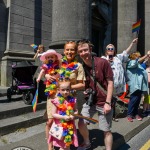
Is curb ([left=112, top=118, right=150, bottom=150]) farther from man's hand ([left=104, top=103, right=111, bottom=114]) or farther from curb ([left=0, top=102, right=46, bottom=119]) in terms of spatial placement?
curb ([left=0, top=102, right=46, bottom=119])

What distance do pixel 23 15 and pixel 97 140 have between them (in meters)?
7.57

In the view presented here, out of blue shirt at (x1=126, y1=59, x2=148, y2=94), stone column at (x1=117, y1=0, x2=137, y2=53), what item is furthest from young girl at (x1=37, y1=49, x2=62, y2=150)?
stone column at (x1=117, y1=0, x2=137, y2=53)

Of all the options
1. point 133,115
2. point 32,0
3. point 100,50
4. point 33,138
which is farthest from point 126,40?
point 33,138

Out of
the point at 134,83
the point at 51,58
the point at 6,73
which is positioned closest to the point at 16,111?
the point at 51,58

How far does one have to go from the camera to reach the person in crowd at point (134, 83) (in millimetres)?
6449

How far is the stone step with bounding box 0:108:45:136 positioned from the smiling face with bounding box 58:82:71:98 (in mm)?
2014

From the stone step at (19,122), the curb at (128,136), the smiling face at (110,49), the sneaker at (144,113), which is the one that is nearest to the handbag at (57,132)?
the curb at (128,136)

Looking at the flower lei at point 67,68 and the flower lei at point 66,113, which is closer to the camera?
the flower lei at point 66,113

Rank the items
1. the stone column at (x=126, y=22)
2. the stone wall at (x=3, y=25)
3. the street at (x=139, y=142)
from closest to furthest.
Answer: the street at (x=139, y=142) < the stone wall at (x=3, y=25) < the stone column at (x=126, y=22)

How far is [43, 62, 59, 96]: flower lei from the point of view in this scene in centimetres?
394

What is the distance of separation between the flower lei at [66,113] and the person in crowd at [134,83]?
325 cm

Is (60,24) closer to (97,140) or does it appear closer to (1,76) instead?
(97,140)

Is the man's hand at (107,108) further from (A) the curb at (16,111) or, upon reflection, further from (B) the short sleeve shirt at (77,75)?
(A) the curb at (16,111)

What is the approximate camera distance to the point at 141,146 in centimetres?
494
